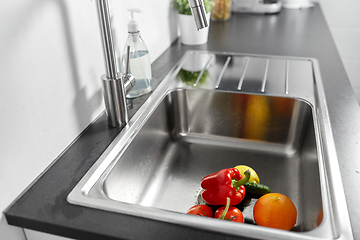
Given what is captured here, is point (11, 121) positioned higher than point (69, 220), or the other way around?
point (11, 121)

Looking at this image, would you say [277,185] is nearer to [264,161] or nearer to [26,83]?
[264,161]

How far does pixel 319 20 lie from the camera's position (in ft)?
5.86

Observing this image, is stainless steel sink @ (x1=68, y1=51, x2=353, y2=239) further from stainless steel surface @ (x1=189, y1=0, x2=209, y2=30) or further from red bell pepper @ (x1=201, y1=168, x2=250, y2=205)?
stainless steel surface @ (x1=189, y1=0, x2=209, y2=30)

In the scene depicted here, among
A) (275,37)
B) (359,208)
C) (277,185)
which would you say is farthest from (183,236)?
(275,37)

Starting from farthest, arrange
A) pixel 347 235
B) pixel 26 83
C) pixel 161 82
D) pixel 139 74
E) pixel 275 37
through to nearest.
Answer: pixel 275 37 → pixel 161 82 → pixel 139 74 → pixel 26 83 → pixel 347 235

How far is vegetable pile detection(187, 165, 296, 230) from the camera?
652 mm

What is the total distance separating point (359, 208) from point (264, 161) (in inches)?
15.9

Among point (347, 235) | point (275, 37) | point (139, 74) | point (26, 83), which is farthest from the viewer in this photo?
point (275, 37)

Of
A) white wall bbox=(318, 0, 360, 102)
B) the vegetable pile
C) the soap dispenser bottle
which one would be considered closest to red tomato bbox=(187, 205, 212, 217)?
the vegetable pile

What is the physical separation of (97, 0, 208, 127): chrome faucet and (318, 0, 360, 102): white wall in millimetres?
1891

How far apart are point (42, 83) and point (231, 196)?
460 mm

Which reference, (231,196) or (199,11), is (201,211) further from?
(199,11)

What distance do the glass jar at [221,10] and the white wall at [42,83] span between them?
103cm

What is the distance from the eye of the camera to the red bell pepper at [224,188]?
2.31 feet
